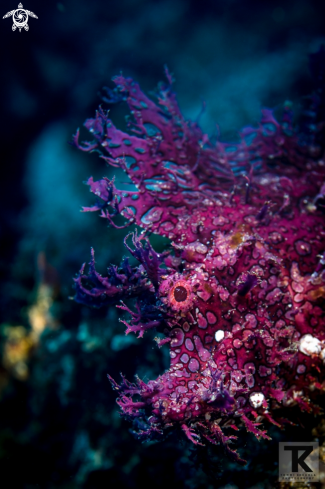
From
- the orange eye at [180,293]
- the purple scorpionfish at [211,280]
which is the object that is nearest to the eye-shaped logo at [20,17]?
the purple scorpionfish at [211,280]

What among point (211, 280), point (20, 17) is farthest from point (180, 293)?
point (20, 17)

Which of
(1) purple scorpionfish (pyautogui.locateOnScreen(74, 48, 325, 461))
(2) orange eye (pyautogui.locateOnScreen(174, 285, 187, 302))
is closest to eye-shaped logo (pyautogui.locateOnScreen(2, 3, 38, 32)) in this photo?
(1) purple scorpionfish (pyautogui.locateOnScreen(74, 48, 325, 461))

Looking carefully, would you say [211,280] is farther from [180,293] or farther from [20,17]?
[20,17]

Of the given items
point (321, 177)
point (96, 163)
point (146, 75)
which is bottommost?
point (321, 177)

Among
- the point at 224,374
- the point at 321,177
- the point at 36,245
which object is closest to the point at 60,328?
the point at 36,245

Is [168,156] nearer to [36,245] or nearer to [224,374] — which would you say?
[224,374]

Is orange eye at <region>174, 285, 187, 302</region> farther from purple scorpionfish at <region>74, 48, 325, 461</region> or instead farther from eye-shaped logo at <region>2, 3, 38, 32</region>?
eye-shaped logo at <region>2, 3, 38, 32</region>

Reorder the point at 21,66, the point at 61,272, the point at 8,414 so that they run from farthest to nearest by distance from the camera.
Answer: the point at 21,66 → the point at 8,414 → the point at 61,272
